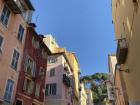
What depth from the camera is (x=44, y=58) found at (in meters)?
35.9

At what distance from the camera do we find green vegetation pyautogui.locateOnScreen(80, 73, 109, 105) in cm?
7400

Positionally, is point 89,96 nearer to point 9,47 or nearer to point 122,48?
point 9,47

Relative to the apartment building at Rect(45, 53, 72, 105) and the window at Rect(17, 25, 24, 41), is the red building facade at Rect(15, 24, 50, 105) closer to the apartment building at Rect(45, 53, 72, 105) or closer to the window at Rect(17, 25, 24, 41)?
the window at Rect(17, 25, 24, 41)

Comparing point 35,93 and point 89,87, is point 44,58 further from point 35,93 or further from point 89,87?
point 89,87

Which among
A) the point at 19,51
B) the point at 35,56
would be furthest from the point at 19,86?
the point at 35,56

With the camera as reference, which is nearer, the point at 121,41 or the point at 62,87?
the point at 121,41

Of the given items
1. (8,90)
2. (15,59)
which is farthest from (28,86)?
(8,90)

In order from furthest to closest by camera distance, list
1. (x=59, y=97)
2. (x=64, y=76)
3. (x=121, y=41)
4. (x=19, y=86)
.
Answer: (x=64, y=76) < (x=59, y=97) < (x=19, y=86) < (x=121, y=41)

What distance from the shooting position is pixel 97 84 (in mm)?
77312

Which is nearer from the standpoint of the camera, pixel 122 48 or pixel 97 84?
pixel 122 48

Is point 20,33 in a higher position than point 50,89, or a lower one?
higher

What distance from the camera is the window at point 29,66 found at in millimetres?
28136

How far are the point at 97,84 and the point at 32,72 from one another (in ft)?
165

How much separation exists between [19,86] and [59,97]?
15.7 m
